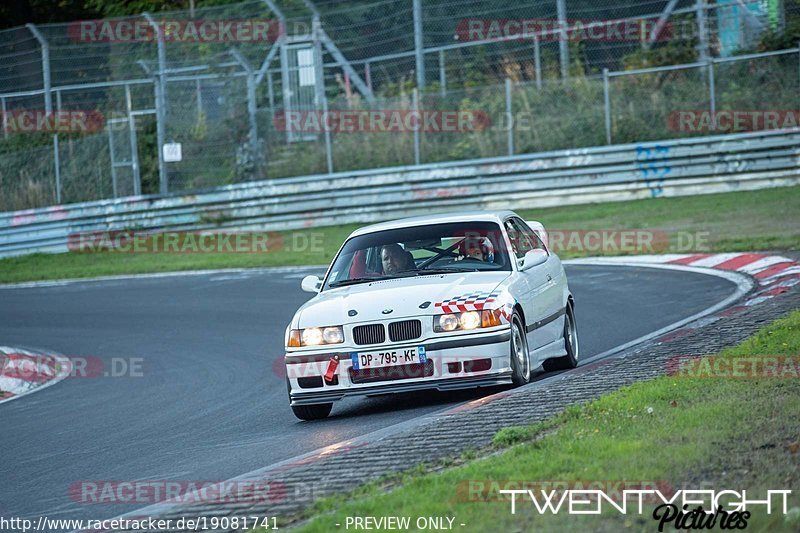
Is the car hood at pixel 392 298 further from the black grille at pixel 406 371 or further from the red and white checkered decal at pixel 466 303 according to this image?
the black grille at pixel 406 371

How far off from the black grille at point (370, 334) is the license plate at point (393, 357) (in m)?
0.09

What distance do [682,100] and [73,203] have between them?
14.1 m

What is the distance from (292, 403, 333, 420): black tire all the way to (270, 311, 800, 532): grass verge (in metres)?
2.54

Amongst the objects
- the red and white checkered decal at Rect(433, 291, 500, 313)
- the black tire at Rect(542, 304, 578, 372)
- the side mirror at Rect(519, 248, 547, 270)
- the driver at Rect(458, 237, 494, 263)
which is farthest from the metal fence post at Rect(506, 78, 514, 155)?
the red and white checkered decal at Rect(433, 291, 500, 313)

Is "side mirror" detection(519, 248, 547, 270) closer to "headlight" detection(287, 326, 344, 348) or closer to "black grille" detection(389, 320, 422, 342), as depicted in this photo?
"black grille" detection(389, 320, 422, 342)

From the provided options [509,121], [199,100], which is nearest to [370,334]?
[509,121]

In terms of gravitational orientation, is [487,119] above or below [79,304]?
above

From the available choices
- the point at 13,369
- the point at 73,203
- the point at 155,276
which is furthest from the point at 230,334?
the point at 73,203

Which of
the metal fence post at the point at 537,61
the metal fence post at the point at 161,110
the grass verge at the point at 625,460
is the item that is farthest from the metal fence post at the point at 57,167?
the grass verge at the point at 625,460

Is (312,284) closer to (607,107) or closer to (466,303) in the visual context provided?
(466,303)

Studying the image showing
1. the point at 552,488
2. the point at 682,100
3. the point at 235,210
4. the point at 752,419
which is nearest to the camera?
the point at 552,488

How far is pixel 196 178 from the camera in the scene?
2892 centimetres

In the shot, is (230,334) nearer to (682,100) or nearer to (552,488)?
(552,488)

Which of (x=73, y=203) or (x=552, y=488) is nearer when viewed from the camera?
(x=552, y=488)
